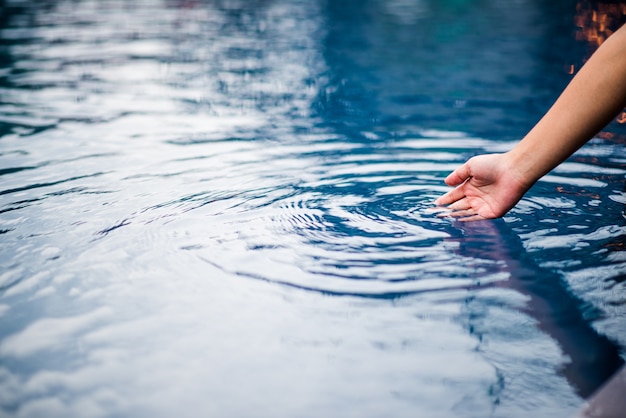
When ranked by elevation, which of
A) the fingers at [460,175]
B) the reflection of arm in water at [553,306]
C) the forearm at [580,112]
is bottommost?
the reflection of arm in water at [553,306]

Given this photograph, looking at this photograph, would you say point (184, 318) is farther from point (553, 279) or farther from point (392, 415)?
point (553, 279)

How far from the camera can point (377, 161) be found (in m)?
3.31

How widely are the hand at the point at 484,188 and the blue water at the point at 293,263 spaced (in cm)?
9

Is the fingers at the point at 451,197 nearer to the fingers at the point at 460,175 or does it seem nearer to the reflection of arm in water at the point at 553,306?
the fingers at the point at 460,175

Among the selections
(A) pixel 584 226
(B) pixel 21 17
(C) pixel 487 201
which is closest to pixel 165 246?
(C) pixel 487 201

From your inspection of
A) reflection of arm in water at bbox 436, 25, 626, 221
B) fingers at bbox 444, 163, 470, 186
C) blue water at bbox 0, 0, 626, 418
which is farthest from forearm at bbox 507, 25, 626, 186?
blue water at bbox 0, 0, 626, 418

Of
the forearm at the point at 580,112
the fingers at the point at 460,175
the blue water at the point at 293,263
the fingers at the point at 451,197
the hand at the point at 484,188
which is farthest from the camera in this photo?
the fingers at the point at 451,197

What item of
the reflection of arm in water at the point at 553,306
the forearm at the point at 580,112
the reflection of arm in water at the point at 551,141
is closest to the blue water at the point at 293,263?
the reflection of arm in water at the point at 553,306

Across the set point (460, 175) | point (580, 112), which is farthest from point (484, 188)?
point (580, 112)

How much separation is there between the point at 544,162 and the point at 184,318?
1.41 m

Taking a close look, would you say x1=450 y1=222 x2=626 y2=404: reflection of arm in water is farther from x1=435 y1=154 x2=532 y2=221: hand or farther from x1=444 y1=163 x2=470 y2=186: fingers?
x1=444 y1=163 x2=470 y2=186: fingers

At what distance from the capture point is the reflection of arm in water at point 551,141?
1816mm

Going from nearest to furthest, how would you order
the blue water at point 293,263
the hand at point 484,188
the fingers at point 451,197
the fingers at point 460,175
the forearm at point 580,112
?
1. the blue water at point 293,263
2. the forearm at point 580,112
3. the hand at point 484,188
4. the fingers at point 460,175
5. the fingers at point 451,197

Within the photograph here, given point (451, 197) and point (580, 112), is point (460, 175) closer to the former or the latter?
point (451, 197)
